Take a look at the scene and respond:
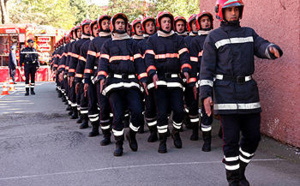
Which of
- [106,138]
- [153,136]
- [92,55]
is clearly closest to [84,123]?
[106,138]

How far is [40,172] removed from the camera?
5.31 meters

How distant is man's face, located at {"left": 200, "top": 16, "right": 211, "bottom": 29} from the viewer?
686cm

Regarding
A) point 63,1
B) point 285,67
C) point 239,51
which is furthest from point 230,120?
point 63,1

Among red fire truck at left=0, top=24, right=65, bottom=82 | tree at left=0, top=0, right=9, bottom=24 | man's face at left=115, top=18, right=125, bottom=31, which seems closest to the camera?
man's face at left=115, top=18, right=125, bottom=31

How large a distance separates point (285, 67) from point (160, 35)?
2.12 m

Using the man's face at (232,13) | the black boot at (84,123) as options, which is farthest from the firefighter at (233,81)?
the black boot at (84,123)

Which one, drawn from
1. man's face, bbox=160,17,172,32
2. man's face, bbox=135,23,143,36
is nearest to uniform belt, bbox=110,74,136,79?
man's face, bbox=160,17,172,32

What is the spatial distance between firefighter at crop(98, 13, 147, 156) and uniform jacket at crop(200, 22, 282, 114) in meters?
2.09

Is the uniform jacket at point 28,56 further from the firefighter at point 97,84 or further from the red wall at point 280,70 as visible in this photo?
the red wall at point 280,70

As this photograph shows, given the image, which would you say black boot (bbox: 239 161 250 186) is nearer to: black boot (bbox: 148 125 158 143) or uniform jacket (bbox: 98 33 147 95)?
uniform jacket (bbox: 98 33 147 95)

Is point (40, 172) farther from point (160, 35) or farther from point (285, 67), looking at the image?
point (285, 67)

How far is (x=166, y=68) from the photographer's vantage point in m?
6.30

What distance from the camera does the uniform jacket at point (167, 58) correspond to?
6.26 metres

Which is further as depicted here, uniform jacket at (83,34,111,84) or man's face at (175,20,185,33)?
man's face at (175,20,185,33)
